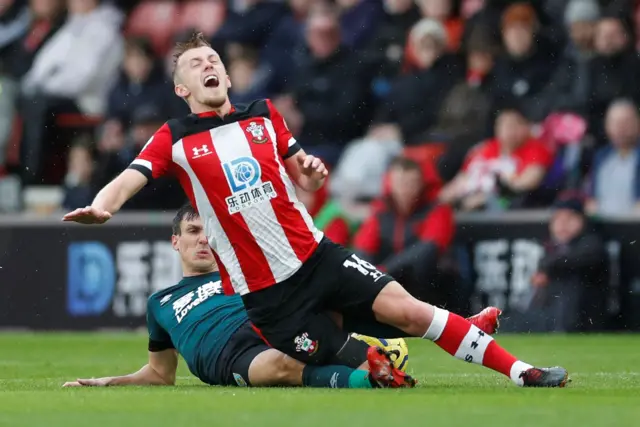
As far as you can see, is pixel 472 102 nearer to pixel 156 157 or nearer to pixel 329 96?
pixel 329 96

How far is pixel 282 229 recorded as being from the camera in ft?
27.0

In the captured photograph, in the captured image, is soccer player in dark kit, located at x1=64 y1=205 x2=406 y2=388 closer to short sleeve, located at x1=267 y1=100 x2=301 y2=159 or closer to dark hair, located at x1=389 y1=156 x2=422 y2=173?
short sleeve, located at x1=267 y1=100 x2=301 y2=159

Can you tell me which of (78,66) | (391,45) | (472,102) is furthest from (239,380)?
(78,66)

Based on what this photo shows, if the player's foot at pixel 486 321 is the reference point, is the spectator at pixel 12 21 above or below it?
above

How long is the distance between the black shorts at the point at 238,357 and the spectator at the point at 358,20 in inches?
365

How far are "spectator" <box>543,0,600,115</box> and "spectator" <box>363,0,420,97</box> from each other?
1954 mm

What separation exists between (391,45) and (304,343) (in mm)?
9446

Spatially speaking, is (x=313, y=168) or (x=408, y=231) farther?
(x=408, y=231)

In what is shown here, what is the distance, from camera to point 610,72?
51.3 ft

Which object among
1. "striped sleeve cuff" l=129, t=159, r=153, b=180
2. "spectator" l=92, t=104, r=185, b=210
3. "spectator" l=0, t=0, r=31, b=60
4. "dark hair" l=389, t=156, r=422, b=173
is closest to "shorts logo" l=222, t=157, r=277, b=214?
"striped sleeve cuff" l=129, t=159, r=153, b=180

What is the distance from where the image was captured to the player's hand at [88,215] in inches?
289

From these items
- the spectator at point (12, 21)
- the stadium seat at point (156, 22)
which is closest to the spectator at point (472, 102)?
the stadium seat at point (156, 22)

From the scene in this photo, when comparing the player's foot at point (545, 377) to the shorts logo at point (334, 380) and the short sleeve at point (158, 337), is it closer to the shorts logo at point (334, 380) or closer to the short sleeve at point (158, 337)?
the shorts logo at point (334, 380)

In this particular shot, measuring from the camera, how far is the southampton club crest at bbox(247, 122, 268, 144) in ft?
27.2
